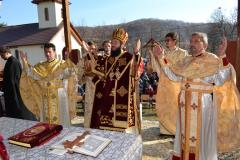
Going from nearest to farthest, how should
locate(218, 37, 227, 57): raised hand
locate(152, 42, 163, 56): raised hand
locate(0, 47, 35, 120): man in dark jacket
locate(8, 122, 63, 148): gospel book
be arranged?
locate(8, 122, 63, 148): gospel book → locate(218, 37, 227, 57): raised hand → locate(152, 42, 163, 56): raised hand → locate(0, 47, 35, 120): man in dark jacket

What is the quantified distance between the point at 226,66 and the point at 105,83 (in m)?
1.86

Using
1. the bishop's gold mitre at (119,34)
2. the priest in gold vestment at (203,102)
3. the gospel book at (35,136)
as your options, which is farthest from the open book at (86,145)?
the bishop's gold mitre at (119,34)

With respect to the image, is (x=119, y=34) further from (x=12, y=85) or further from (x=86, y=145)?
(x=12, y=85)

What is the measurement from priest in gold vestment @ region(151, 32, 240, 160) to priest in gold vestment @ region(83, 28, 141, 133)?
589 millimetres

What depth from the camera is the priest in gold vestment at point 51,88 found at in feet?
16.4

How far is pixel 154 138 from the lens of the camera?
5785 mm

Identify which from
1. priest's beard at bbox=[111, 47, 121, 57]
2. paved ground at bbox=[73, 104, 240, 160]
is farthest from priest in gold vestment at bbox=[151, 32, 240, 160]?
paved ground at bbox=[73, 104, 240, 160]

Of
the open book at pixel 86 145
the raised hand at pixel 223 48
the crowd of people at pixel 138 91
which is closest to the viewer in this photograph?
the open book at pixel 86 145

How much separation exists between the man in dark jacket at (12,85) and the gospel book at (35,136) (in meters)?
3.37

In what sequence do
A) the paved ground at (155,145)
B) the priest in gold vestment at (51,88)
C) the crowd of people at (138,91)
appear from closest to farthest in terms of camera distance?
the crowd of people at (138,91), the paved ground at (155,145), the priest in gold vestment at (51,88)

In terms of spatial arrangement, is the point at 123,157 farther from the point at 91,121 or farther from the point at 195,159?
the point at 91,121

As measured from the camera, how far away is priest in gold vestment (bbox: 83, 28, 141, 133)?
14.9 feet

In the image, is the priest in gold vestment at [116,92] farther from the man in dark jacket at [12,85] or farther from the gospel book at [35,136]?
the man in dark jacket at [12,85]

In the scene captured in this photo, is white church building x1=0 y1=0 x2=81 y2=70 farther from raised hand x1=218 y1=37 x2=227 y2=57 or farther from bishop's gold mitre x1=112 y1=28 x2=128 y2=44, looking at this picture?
raised hand x1=218 y1=37 x2=227 y2=57
